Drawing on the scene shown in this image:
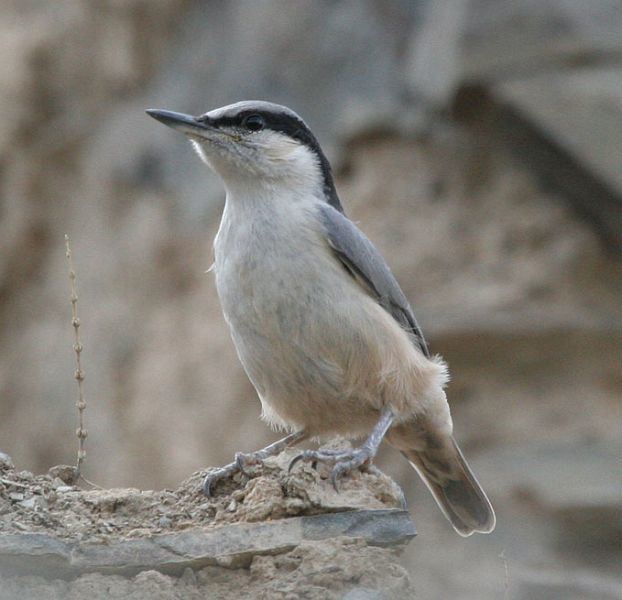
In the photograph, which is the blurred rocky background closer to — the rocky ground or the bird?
the bird

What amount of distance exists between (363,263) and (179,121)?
98 centimetres

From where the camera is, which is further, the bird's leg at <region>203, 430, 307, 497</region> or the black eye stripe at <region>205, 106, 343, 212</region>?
the black eye stripe at <region>205, 106, 343, 212</region>

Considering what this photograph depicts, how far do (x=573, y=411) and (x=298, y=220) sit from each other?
16.2ft

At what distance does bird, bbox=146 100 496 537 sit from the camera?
16.5 ft

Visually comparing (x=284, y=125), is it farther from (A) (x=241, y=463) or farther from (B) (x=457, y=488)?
(B) (x=457, y=488)

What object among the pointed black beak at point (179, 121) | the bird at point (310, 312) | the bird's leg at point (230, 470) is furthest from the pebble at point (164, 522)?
the pointed black beak at point (179, 121)

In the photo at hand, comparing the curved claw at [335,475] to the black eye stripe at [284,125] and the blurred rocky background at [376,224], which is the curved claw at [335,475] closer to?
the black eye stripe at [284,125]

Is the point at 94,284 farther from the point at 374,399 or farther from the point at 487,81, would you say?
the point at 374,399

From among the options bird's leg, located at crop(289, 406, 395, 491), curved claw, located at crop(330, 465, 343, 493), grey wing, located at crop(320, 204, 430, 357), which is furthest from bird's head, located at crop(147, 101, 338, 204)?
curved claw, located at crop(330, 465, 343, 493)

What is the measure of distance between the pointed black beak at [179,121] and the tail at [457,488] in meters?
1.71

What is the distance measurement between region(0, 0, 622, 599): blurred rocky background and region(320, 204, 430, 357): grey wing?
10.8ft

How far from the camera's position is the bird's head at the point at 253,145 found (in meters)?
5.43

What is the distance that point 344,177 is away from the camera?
10.4 meters

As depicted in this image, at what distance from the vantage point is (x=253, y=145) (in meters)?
5.48
